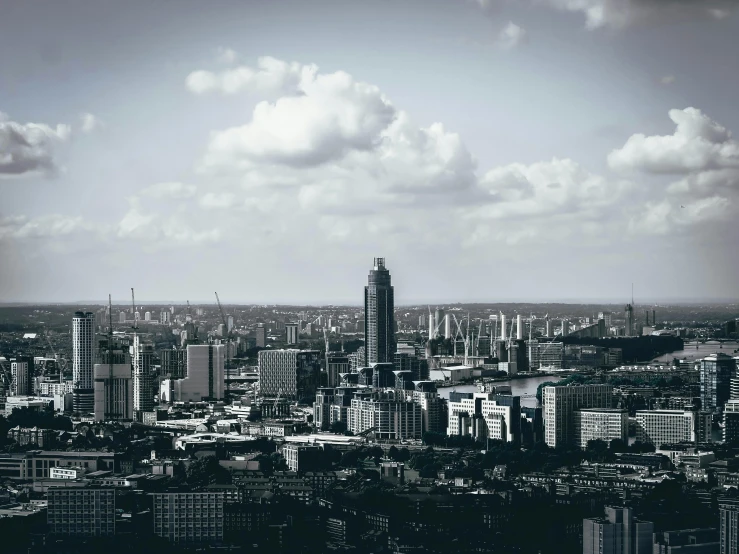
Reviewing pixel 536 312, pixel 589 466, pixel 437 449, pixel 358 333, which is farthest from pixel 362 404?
pixel 536 312

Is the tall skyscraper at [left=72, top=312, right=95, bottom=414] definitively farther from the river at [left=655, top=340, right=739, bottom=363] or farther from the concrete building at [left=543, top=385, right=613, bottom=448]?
the river at [left=655, top=340, right=739, bottom=363]

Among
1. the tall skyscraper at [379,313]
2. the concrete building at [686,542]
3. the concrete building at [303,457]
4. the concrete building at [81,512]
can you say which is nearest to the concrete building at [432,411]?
the concrete building at [303,457]

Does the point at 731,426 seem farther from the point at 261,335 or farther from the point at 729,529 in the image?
the point at 261,335

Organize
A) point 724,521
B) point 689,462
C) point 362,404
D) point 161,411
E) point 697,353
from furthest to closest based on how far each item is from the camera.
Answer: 1. point 697,353
2. point 161,411
3. point 362,404
4. point 689,462
5. point 724,521

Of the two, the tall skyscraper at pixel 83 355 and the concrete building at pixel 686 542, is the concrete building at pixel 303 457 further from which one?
the tall skyscraper at pixel 83 355

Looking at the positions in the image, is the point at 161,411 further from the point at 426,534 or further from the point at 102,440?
the point at 426,534

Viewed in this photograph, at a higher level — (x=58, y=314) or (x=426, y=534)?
(x=58, y=314)

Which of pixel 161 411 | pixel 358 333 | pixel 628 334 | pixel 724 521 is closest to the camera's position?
pixel 724 521
